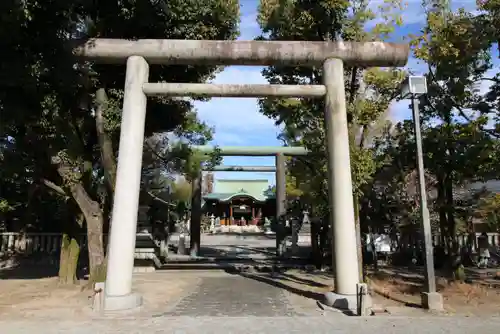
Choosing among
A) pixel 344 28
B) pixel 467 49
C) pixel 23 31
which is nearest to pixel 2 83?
pixel 23 31

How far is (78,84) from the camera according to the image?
8.91 m

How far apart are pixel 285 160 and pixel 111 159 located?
14.0 metres

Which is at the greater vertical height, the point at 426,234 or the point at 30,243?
the point at 426,234

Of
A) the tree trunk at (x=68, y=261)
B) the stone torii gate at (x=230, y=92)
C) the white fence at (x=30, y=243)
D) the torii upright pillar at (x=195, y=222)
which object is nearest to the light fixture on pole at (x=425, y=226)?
the stone torii gate at (x=230, y=92)

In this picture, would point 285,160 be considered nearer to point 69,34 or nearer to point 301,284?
point 301,284

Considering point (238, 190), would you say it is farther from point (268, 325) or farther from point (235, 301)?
point (268, 325)

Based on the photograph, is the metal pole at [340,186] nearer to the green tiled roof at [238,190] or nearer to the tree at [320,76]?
the tree at [320,76]

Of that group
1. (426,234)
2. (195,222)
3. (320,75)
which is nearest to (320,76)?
(320,75)

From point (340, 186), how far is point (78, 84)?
611 cm

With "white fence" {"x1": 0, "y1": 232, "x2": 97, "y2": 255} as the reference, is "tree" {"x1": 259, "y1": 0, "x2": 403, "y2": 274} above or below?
above

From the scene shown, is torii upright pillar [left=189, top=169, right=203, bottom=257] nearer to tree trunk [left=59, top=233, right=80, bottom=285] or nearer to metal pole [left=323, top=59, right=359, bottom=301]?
tree trunk [left=59, top=233, right=80, bottom=285]

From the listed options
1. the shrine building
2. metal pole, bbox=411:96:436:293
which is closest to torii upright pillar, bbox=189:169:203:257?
metal pole, bbox=411:96:436:293

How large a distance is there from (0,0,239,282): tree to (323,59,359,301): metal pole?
3.48 m

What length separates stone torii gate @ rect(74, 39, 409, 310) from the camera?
7602mm
